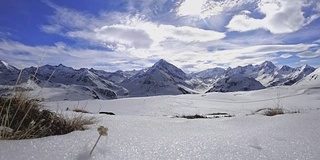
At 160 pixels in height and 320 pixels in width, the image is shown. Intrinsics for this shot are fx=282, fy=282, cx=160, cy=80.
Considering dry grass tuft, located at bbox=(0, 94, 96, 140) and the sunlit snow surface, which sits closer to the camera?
the sunlit snow surface

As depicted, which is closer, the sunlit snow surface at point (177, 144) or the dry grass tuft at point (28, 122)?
A: the sunlit snow surface at point (177, 144)

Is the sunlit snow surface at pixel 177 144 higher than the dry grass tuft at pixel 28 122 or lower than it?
lower

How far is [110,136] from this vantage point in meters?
2.13

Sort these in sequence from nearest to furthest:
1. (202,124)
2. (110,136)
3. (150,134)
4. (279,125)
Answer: (110,136), (150,134), (279,125), (202,124)

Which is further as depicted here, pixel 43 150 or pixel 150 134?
pixel 150 134

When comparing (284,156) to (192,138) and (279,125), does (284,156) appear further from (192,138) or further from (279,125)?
(279,125)

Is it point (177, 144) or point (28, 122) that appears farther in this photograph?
point (28, 122)

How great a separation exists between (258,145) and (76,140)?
1301mm

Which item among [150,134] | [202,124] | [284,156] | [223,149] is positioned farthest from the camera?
[202,124]

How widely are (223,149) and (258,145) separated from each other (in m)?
0.31

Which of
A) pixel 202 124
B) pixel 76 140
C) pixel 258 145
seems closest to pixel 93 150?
pixel 76 140

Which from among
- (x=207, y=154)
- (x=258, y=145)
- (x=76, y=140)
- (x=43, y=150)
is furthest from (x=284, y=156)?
(x=43, y=150)

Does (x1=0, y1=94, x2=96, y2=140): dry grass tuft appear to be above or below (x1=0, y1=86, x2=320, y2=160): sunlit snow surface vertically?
above

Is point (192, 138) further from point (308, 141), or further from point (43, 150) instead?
point (43, 150)
